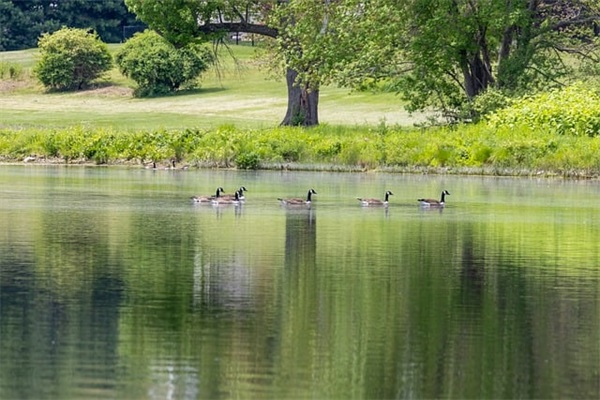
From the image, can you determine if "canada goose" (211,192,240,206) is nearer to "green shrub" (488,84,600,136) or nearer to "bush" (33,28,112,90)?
"green shrub" (488,84,600,136)

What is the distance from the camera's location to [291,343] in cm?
1734

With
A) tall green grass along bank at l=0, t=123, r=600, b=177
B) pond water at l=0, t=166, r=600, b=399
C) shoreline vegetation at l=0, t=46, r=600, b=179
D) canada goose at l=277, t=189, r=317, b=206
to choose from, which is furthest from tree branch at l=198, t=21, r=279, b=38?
canada goose at l=277, t=189, r=317, b=206

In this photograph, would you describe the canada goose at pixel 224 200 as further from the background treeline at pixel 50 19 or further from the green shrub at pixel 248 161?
the background treeline at pixel 50 19

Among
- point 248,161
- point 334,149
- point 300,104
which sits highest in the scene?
point 300,104

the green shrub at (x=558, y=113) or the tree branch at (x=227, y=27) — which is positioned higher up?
the tree branch at (x=227, y=27)

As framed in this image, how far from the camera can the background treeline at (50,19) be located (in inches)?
4798

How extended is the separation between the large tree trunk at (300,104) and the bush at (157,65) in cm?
2616

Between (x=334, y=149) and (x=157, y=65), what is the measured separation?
3935 cm

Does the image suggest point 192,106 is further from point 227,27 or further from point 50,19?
point 50,19

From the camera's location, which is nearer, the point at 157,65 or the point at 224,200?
the point at 224,200

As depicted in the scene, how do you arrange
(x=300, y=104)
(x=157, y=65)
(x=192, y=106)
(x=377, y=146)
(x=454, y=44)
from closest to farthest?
(x=377, y=146) → (x=454, y=44) → (x=300, y=104) → (x=192, y=106) → (x=157, y=65)

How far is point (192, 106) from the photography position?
85625mm

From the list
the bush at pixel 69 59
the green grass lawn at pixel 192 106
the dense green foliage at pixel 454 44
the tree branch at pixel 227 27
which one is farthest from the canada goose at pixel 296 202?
the bush at pixel 69 59

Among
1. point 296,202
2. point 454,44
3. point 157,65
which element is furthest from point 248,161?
point 157,65
